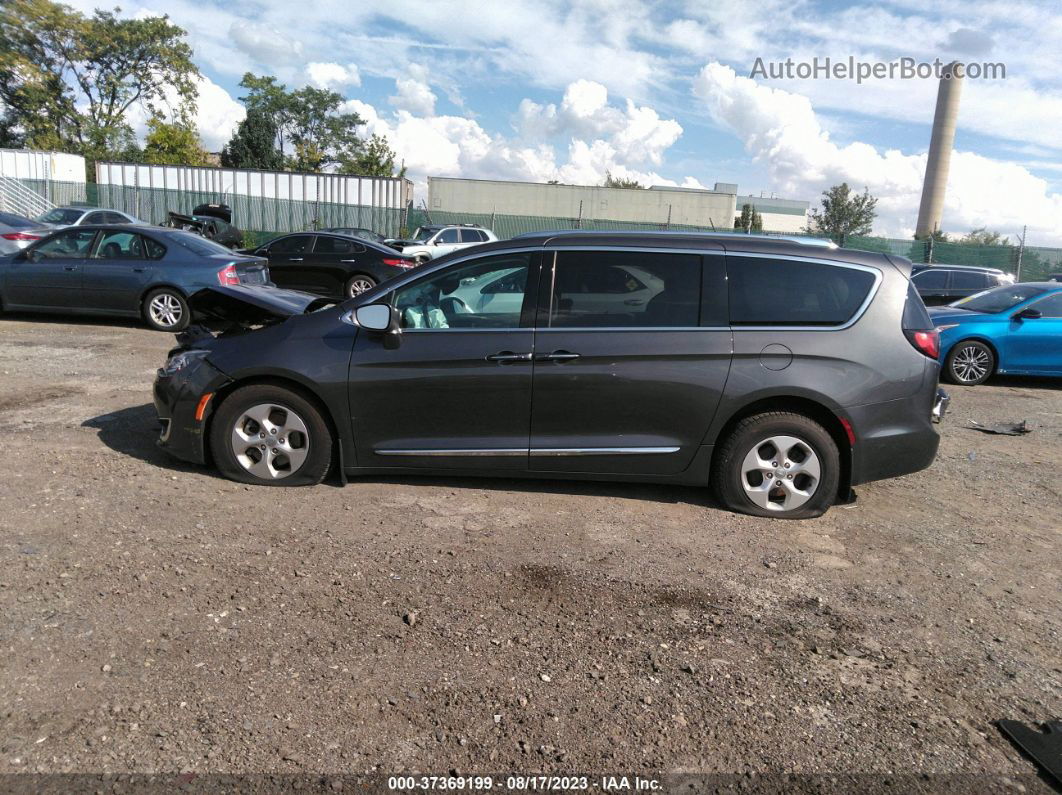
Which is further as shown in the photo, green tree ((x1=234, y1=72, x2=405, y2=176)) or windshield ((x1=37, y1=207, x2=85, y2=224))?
green tree ((x1=234, y1=72, x2=405, y2=176))

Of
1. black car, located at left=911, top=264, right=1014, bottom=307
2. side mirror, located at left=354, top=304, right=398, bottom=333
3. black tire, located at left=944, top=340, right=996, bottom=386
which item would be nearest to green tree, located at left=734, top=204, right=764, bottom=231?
black car, located at left=911, top=264, right=1014, bottom=307

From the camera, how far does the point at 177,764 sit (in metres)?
2.47

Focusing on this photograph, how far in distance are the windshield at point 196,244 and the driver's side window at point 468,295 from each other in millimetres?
7208

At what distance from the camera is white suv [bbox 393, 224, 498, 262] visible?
64.4 feet

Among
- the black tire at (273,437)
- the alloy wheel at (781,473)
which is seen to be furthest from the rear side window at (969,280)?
the black tire at (273,437)

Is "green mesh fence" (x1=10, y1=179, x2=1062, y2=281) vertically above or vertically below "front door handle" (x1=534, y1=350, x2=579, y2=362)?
above

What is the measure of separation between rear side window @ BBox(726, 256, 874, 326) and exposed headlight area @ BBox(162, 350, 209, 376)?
3431 millimetres

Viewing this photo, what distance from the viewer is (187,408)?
5.05 meters

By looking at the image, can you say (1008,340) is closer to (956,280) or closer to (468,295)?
(956,280)

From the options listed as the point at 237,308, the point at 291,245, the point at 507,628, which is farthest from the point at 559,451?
the point at 291,245

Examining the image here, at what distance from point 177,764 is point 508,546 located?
207cm

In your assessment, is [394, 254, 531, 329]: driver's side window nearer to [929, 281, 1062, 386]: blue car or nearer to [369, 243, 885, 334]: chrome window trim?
[369, 243, 885, 334]: chrome window trim

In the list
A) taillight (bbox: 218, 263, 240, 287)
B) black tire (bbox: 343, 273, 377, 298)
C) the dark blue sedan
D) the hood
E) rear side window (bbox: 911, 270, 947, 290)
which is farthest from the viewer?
rear side window (bbox: 911, 270, 947, 290)

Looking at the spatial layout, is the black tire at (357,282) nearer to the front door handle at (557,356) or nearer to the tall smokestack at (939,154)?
the front door handle at (557,356)
